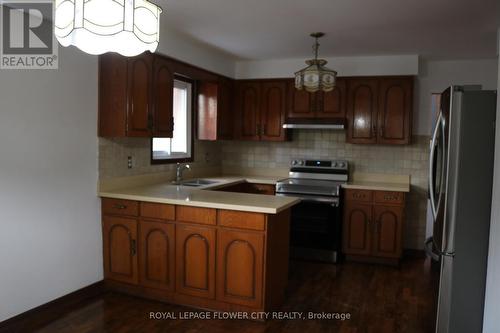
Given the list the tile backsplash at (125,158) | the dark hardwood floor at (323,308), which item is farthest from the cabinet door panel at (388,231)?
the tile backsplash at (125,158)

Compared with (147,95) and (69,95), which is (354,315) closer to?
(147,95)

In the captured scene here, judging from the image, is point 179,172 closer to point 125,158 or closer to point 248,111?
point 125,158

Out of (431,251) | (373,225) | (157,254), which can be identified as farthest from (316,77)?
(157,254)

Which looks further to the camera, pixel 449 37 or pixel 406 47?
pixel 406 47

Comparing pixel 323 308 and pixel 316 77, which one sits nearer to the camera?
pixel 323 308

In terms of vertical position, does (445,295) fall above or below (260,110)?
below

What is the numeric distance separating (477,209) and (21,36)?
3110 millimetres

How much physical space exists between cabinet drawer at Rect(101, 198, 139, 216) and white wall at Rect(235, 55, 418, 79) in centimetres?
248

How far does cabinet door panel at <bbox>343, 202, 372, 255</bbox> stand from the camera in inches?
174

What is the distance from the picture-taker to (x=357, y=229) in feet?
14.6

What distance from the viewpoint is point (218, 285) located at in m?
3.05

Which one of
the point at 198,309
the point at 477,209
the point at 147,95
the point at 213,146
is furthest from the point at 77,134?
the point at 477,209

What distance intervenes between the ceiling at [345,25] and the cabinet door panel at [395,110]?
37 centimetres

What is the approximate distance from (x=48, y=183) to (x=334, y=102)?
3.17m
